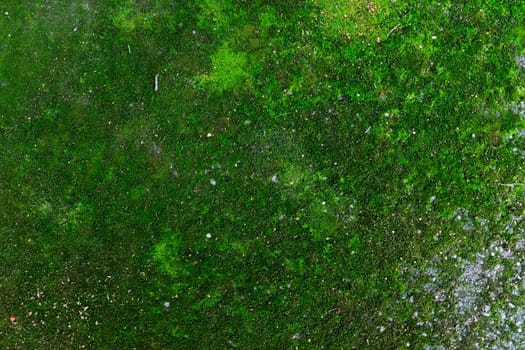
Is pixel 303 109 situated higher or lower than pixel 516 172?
higher

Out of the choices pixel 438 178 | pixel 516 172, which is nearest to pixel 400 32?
pixel 438 178

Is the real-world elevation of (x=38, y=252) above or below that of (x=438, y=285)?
above

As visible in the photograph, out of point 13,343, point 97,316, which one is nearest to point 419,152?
point 97,316

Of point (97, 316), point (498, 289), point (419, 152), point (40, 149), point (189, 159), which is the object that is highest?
point (40, 149)

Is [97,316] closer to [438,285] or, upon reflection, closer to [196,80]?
[196,80]

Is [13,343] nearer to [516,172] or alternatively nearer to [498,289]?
[498,289]

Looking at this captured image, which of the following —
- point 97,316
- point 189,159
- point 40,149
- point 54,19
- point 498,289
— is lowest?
point 498,289
